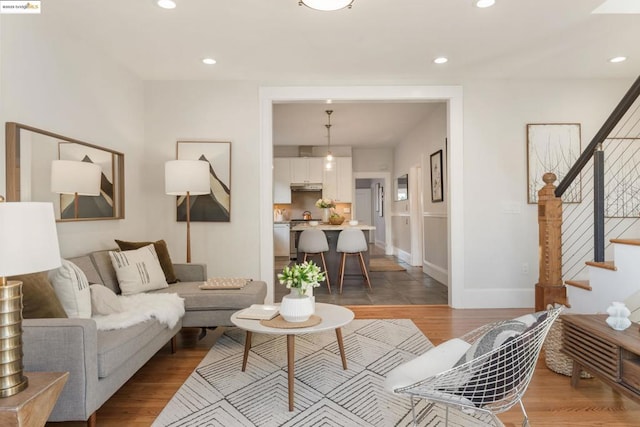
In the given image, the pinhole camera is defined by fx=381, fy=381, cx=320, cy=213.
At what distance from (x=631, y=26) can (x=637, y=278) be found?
83.7 inches

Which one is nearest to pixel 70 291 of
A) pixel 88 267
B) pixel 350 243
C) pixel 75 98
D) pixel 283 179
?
pixel 88 267

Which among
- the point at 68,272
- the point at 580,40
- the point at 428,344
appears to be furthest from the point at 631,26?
the point at 68,272

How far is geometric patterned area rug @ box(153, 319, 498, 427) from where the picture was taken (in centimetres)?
204

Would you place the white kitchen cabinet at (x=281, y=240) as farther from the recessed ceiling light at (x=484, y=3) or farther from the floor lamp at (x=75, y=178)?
the recessed ceiling light at (x=484, y=3)

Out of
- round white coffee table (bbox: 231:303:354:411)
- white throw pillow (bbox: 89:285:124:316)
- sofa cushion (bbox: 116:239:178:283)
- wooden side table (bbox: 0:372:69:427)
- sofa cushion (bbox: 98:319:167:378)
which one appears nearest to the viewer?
wooden side table (bbox: 0:372:69:427)

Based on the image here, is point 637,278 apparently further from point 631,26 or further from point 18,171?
point 18,171

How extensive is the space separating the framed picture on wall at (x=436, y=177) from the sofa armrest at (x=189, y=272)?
371 cm

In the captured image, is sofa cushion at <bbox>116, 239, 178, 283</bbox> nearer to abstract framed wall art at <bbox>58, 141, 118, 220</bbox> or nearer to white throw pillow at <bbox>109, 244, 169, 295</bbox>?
white throw pillow at <bbox>109, 244, 169, 295</bbox>

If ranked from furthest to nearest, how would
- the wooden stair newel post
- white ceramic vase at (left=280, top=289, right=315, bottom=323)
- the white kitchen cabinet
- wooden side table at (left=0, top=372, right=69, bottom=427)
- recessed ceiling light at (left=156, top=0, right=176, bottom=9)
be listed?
1. the white kitchen cabinet
2. the wooden stair newel post
3. recessed ceiling light at (left=156, top=0, right=176, bottom=9)
4. white ceramic vase at (left=280, top=289, right=315, bottom=323)
5. wooden side table at (left=0, top=372, right=69, bottom=427)

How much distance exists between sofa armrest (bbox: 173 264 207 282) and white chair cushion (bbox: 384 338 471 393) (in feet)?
8.35

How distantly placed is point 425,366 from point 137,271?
2.49 metres

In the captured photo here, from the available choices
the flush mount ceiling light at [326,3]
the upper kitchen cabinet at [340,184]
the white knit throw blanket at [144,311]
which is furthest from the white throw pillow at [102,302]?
the upper kitchen cabinet at [340,184]

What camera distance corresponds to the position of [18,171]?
2498mm

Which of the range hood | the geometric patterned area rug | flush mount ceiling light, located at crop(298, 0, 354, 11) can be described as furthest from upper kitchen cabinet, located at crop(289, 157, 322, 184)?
flush mount ceiling light, located at crop(298, 0, 354, 11)
